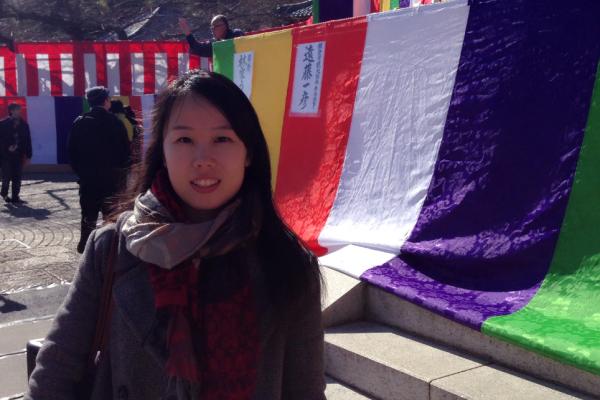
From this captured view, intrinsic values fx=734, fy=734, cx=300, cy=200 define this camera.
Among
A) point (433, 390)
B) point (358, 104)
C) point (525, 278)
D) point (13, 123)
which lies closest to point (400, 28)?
point (358, 104)

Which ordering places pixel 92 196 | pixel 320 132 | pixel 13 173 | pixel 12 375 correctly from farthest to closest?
pixel 13 173
pixel 92 196
pixel 320 132
pixel 12 375

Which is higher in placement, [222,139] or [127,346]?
[222,139]

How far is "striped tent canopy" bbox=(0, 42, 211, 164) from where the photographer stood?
557 inches

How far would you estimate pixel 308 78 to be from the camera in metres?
5.47

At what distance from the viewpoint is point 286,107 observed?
19.0 ft

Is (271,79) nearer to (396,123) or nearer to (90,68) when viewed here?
(396,123)

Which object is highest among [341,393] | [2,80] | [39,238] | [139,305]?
[2,80]

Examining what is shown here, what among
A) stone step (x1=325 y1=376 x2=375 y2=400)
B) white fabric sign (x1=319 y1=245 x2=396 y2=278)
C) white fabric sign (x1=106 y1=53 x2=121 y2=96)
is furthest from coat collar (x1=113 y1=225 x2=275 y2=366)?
white fabric sign (x1=106 y1=53 x2=121 y2=96)

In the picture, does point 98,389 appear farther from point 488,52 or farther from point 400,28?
point 400,28

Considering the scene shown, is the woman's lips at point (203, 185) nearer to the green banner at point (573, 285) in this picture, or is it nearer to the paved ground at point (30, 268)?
the green banner at point (573, 285)

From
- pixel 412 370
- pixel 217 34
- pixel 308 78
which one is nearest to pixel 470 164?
pixel 412 370

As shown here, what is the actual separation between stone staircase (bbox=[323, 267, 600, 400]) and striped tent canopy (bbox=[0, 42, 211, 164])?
1060 centimetres

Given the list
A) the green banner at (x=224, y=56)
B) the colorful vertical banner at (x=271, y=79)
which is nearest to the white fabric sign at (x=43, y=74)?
the green banner at (x=224, y=56)

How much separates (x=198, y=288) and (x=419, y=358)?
2.09m
